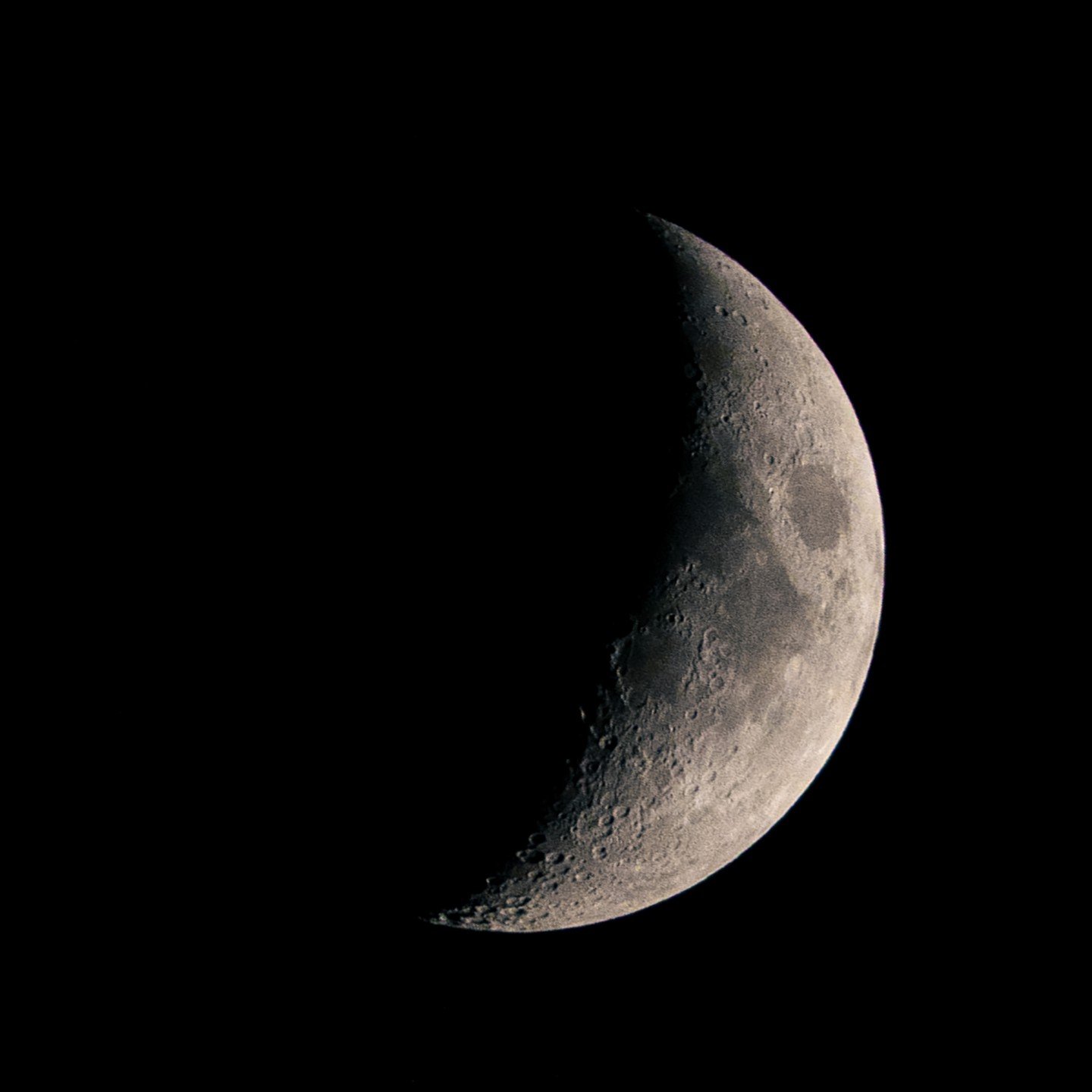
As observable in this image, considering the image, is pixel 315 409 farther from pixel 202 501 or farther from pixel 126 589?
pixel 126 589

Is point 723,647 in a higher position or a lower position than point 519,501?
lower

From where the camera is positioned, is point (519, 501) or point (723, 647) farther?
point (723, 647)

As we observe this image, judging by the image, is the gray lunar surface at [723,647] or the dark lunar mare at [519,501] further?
the gray lunar surface at [723,647]

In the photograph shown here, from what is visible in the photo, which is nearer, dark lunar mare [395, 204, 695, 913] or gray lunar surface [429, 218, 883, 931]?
dark lunar mare [395, 204, 695, 913]
